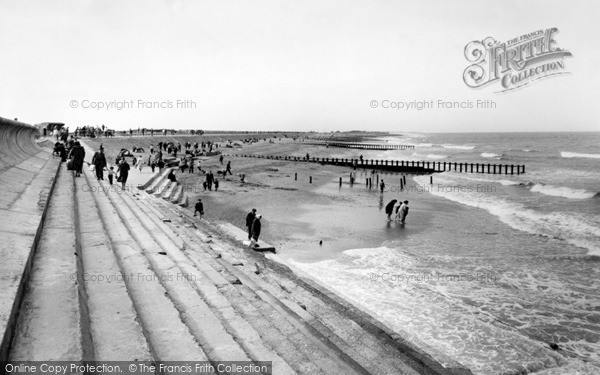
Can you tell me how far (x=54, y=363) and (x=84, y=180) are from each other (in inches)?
474

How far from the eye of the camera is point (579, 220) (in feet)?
64.6

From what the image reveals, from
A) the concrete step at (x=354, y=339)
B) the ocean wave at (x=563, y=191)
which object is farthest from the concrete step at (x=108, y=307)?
the ocean wave at (x=563, y=191)

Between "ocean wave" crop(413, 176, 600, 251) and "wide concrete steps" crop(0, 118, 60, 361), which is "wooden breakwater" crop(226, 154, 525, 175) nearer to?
"ocean wave" crop(413, 176, 600, 251)

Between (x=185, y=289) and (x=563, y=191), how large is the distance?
3226 centimetres

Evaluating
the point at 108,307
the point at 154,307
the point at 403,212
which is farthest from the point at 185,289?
the point at 403,212

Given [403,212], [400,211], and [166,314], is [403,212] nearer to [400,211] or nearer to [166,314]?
[400,211]

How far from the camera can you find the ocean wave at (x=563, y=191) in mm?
28172

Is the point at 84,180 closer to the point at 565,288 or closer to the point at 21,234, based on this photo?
the point at 21,234

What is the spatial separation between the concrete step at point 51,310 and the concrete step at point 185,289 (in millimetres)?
1066

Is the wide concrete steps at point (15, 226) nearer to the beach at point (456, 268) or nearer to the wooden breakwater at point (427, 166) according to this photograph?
the beach at point (456, 268)

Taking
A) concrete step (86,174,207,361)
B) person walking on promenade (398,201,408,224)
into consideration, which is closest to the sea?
person walking on promenade (398,201,408,224)

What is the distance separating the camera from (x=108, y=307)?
151 inches

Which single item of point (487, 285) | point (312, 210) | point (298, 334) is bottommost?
point (487, 285)

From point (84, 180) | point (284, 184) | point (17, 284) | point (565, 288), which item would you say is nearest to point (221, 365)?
point (17, 284)
